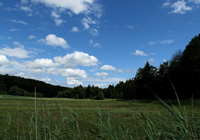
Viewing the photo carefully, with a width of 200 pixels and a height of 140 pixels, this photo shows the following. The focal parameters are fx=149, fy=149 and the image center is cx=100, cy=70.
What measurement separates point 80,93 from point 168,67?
5036 centimetres

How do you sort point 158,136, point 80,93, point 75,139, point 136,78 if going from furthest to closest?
point 80,93 < point 136,78 < point 75,139 < point 158,136

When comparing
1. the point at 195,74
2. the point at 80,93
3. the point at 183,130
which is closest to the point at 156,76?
the point at 195,74

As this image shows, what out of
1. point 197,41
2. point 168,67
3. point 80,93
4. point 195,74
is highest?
point 197,41

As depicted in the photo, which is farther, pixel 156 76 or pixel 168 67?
pixel 156 76

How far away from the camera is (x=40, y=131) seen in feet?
8.66

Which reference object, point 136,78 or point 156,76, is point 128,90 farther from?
point 156,76

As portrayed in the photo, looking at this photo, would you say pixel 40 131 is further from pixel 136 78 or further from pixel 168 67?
pixel 136 78

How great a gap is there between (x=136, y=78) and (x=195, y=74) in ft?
51.7

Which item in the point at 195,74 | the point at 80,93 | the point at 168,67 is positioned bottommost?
the point at 80,93

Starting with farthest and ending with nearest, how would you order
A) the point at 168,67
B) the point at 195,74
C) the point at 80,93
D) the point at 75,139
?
the point at 80,93 < the point at 168,67 < the point at 195,74 < the point at 75,139

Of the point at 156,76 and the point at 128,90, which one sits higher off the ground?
the point at 156,76

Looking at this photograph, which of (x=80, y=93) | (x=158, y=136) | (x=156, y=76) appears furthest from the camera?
(x=80, y=93)

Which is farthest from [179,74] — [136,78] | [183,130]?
[183,130]

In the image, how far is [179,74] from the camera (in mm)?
25828
